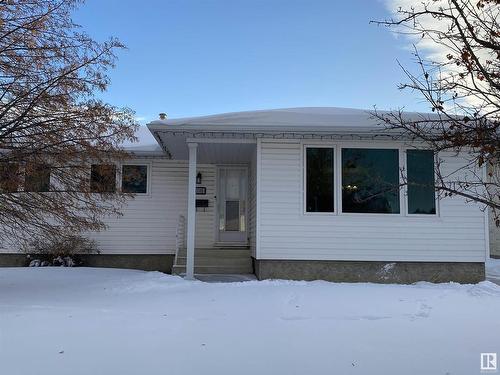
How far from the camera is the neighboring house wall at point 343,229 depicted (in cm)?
1017

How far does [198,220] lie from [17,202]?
6.01 meters

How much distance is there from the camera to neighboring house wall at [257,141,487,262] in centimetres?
1017

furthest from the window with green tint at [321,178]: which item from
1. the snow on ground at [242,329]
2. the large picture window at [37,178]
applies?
the large picture window at [37,178]

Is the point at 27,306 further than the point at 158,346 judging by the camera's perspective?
Yes

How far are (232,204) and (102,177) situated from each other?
5480 millimetres

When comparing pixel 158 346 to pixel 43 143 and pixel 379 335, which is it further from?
pixel 43 143

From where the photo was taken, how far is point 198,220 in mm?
13070

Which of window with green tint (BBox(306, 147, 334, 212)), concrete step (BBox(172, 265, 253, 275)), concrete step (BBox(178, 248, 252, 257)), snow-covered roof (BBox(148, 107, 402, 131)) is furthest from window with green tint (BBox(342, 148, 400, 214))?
concrete step (BBox(178, 248, 252, 257))

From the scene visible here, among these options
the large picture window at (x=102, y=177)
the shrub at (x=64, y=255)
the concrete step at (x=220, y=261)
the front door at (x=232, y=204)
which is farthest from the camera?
the front door at (x=232, y=204)

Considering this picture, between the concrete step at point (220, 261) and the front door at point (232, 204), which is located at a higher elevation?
the front door at point (232, 204)

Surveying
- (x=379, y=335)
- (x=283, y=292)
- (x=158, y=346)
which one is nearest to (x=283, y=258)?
(x=283, y=292)

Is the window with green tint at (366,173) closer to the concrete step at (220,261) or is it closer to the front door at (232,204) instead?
the concrete step at (220,261)

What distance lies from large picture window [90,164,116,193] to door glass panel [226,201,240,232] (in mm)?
5241

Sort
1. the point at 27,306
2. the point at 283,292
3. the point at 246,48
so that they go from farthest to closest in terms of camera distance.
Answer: the point at 246,48, the point at 283,292, the point at 27,306
